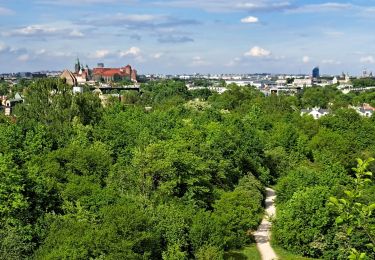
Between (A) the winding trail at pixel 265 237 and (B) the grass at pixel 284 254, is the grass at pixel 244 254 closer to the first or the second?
(A) the winding trail at pixel 265 237

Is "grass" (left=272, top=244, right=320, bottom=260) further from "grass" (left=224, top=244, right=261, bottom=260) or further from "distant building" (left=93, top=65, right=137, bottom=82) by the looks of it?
"distant building" (left=93, top=65, right=137, bottom=82)

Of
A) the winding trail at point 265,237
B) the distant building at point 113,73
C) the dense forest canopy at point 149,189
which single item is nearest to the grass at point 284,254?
the winding trail at point 265,237

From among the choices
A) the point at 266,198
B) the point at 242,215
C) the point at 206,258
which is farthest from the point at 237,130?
the point at 206,258

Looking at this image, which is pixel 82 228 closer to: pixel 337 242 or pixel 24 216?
pixel 24 216

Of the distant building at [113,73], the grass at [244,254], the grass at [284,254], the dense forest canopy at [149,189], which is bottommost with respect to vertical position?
the grass at [284,254]

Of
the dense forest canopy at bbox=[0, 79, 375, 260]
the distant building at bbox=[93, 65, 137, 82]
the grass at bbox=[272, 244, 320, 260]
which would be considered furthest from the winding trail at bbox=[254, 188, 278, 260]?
the distant building at bbox=[93, 65, 137, 82]

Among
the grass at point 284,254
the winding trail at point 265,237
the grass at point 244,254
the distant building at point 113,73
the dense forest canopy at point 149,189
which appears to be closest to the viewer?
the dense forest canopy at point 149,189

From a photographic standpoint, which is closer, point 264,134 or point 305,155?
point 305,155
